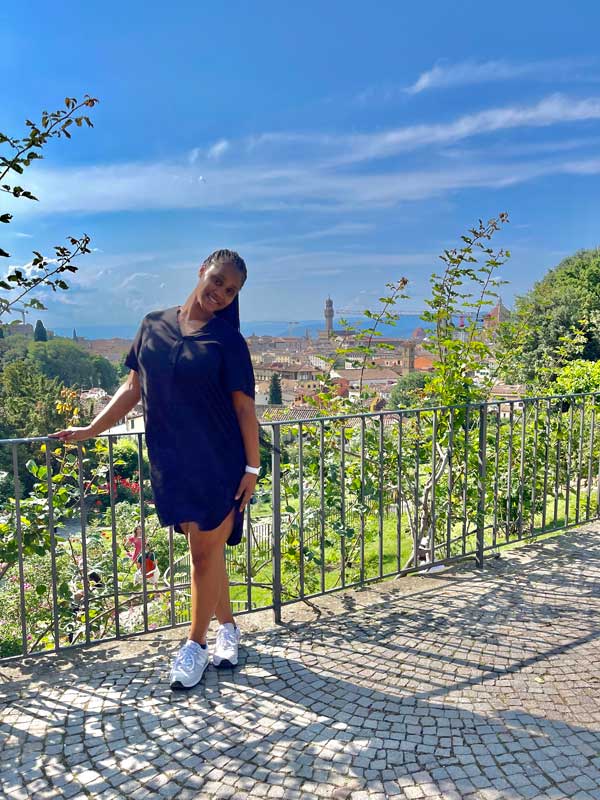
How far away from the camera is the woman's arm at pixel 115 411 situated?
2.67 m

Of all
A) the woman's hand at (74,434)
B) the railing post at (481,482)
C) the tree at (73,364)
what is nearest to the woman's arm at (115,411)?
the woman's hand at (74,434)

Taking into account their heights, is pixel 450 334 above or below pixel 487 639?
above

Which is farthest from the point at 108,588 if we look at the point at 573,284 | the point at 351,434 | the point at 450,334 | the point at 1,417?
the point at 573,284

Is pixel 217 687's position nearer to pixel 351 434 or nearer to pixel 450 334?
pixel 351 434

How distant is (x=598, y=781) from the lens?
193cm

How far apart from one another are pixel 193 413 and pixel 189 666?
3.41 feet

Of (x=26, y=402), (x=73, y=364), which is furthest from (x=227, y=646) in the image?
(x=73, y=364)

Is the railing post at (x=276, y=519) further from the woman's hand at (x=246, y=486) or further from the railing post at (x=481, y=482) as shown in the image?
the railing post at (x=481, y=482)

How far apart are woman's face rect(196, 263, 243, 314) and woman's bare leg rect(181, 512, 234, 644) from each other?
0.87m

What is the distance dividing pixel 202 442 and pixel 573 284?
3931 cm

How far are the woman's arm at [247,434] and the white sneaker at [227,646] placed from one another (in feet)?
2.09

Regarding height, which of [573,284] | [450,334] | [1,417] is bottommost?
[1,417]

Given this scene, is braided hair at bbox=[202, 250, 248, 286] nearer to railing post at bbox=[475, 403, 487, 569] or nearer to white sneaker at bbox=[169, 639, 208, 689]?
white sneaker at bbox=[169, 639, 208, 689]

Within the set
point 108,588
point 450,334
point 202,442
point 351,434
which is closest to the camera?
point 202,442
